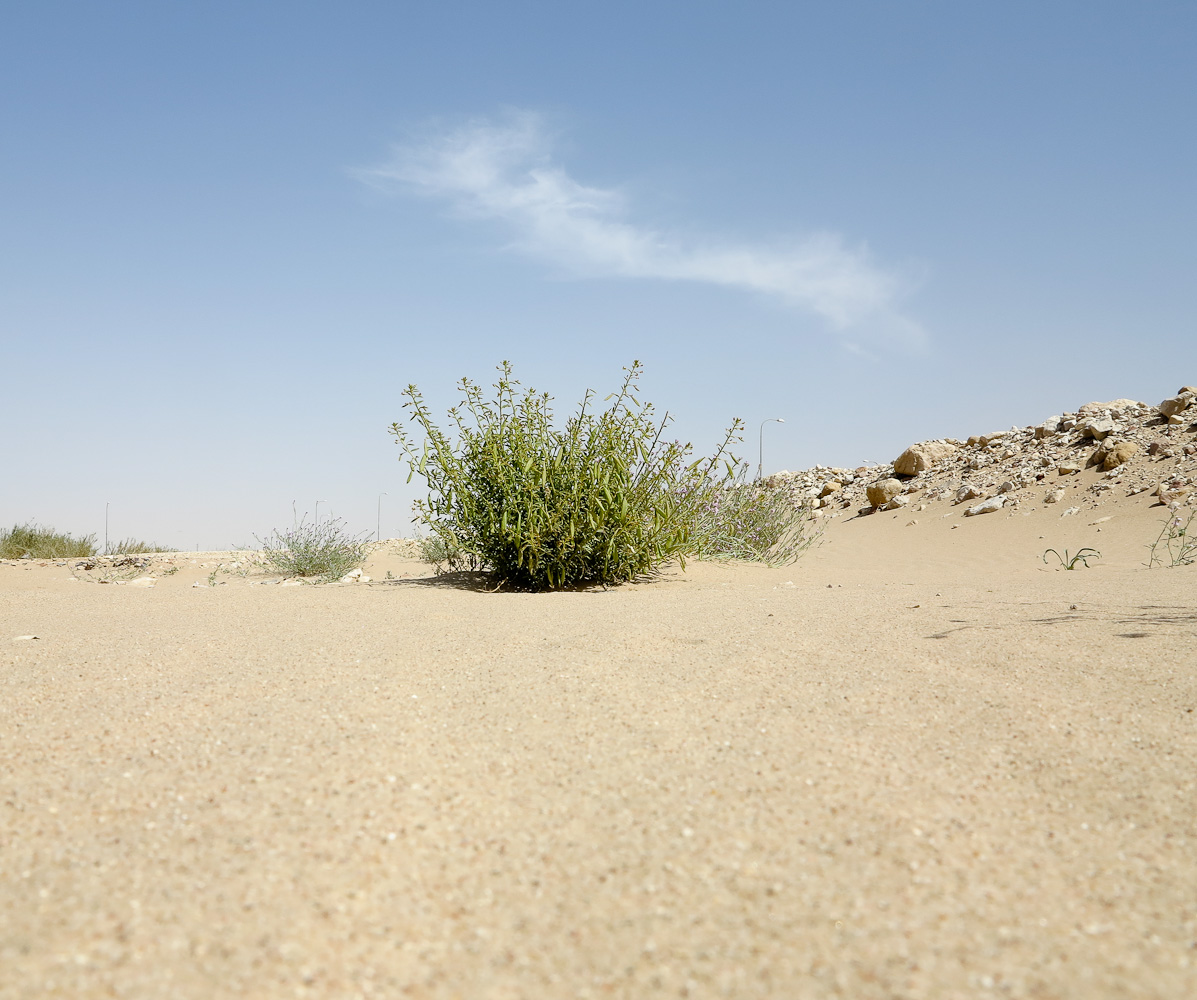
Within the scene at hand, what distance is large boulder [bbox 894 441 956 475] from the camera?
52.4 ft

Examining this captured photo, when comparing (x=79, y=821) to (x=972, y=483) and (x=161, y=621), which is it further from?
(x=972, y=483)

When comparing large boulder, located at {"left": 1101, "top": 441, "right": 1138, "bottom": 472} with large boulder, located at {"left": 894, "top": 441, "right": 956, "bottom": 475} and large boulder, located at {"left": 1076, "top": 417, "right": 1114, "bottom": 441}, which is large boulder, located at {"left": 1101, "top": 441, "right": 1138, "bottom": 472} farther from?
large boulder, located at {"left": 894, "top": 441, "right": 956, "bottom": 475}

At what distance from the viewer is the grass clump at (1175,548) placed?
6984 millimetres

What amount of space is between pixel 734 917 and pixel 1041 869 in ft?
2.24

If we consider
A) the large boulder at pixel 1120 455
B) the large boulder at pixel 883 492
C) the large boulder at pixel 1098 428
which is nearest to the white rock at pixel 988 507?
the large boulder at pixel 1120 455

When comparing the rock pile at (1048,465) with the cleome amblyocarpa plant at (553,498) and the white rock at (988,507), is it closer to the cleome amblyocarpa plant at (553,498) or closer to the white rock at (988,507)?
the white rock at (988,507)

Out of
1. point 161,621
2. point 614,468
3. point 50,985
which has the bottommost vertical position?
point 50,985

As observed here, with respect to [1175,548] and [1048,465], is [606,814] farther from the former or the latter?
[1048,465]

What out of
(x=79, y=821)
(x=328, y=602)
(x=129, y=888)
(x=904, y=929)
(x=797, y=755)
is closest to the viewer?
(x=904, y=929)

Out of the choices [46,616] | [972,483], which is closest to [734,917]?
[46,616]

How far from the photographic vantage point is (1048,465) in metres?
13.5

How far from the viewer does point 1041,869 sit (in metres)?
1.77

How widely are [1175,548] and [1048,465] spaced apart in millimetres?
5001

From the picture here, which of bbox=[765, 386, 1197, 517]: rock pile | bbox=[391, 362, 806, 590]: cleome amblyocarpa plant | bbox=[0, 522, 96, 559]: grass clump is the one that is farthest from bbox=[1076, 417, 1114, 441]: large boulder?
bbox=[0, 522, 96, 559]: grass clump
